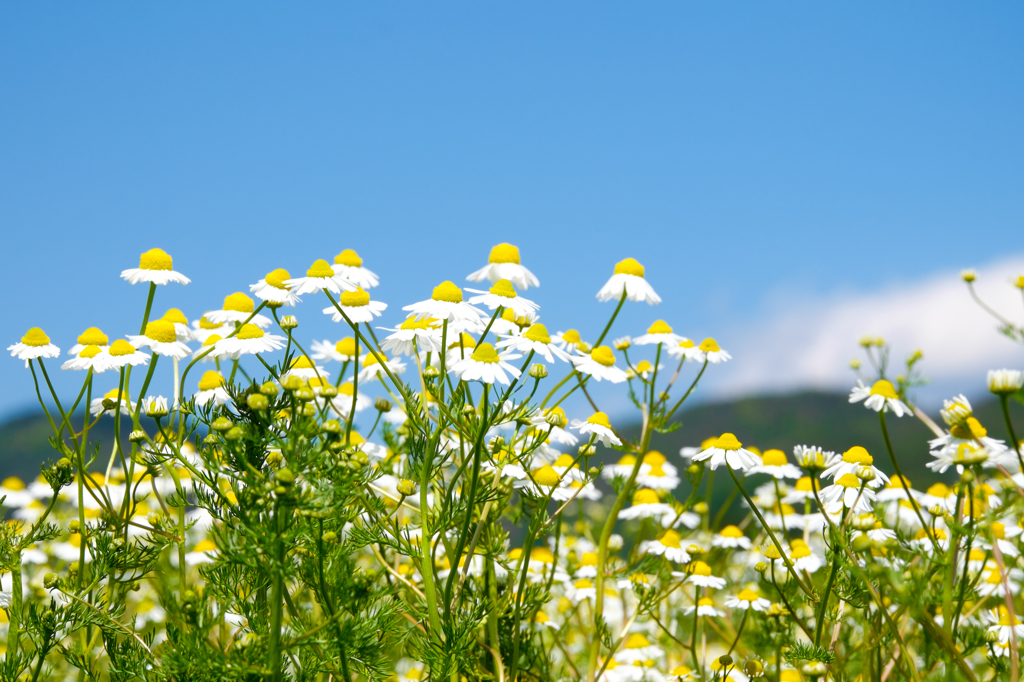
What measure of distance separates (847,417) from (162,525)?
1475 cm

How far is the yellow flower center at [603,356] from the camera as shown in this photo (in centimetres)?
335

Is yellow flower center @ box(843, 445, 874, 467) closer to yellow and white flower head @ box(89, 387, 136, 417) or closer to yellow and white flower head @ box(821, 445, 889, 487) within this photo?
yellow and white flower head @ box(821, 445, 889, 487)

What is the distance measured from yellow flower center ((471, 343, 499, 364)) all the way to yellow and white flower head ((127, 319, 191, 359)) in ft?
4.30

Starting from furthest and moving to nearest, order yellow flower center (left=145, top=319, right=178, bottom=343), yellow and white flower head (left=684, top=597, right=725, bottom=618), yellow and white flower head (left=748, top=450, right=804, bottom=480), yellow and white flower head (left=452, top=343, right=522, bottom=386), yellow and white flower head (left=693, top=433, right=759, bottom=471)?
1. yellow and white flower head (left=748, top=450, right=804, bottom=480)
2. yellow and white flower head (left=684, top=597, right=725, bottom=618)
3. yellow and white flower head (left=693, top=433, right=759, bottom=471)
4. yellow flower center (left=145, top=319, right=178, bottom=343)
5. yellow and white flower head (left=452, top=343, right=522, bottom=386)

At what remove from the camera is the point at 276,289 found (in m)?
3.22

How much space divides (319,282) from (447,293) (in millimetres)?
555

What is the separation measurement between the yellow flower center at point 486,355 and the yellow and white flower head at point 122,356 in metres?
1.42

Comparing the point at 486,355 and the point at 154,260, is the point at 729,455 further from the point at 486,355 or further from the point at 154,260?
the point at 154,260

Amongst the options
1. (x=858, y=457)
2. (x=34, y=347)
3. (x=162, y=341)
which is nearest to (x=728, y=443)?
(x=858, y=457)

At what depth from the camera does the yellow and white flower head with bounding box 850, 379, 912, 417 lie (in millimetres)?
3055

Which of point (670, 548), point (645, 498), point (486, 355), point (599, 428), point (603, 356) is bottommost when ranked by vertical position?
point (670, 548)

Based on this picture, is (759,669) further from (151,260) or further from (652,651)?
(151,260)

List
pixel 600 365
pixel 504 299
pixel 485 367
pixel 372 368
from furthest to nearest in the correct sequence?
pixel 372 368
pixel 600 365
pixel 504 299
pixel 485 367

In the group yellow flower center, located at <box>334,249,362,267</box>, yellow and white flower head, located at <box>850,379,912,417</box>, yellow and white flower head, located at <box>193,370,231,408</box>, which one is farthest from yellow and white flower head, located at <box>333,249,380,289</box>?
yellow and white flower head, located at <box>850,379,912,417</box>
